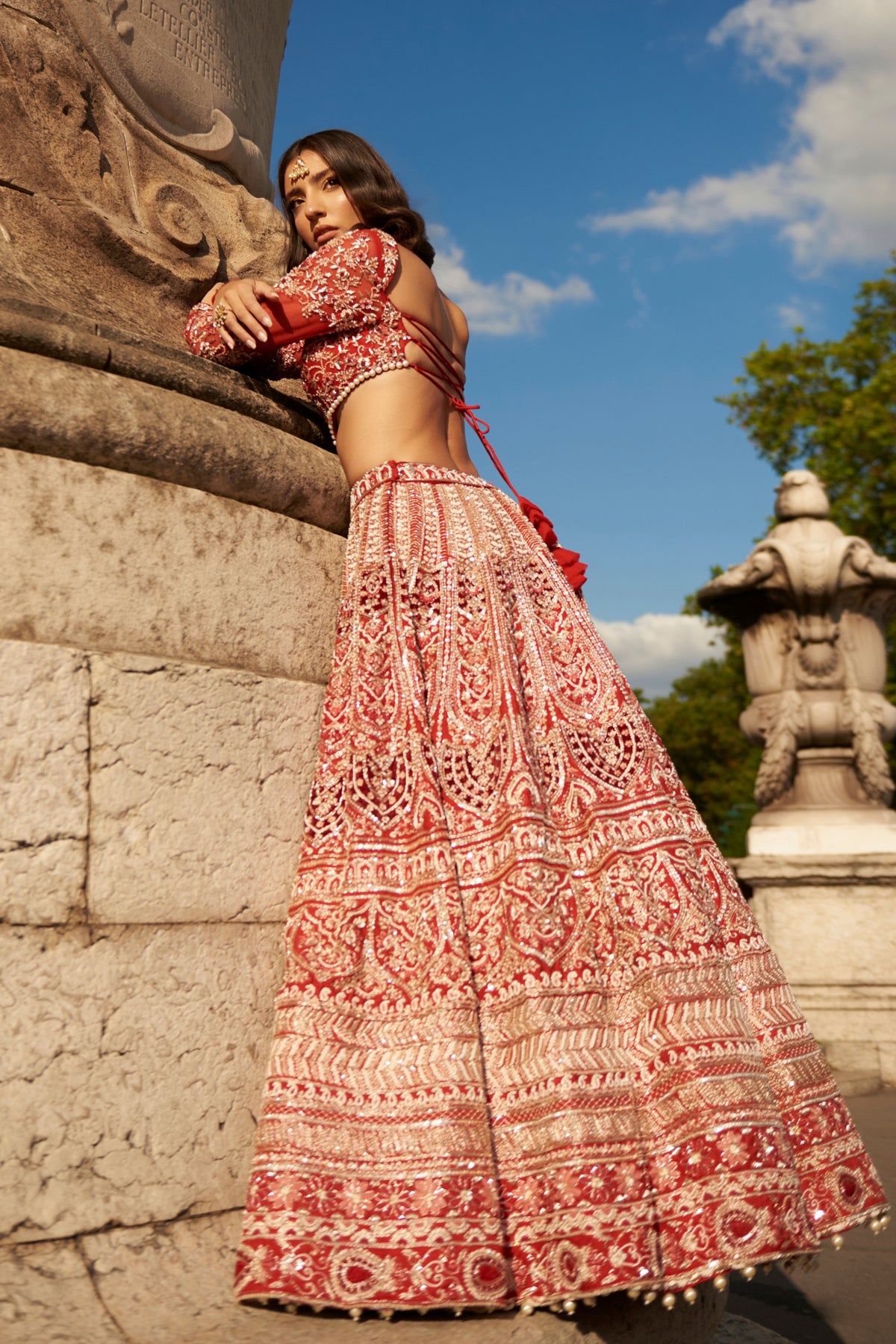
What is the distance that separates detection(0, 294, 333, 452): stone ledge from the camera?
6.86 ft

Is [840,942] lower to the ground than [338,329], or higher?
lower

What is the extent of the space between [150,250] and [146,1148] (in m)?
2.02

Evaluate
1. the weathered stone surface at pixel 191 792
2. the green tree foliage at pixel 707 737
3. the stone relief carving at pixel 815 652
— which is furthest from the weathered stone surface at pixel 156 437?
the green tree foliage at pixel 707 737

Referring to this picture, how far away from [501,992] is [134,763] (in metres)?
0.76

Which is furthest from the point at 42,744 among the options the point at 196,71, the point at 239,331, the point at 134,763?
the point at 196,71

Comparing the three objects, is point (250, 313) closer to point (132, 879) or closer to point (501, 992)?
point (132, 879)

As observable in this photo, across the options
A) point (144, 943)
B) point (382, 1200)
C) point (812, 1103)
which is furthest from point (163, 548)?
point (812, 1103)

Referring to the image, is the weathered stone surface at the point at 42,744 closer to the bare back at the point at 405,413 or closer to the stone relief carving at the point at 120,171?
the stone relief carving at the point at 120,171

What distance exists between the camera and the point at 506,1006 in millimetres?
1993

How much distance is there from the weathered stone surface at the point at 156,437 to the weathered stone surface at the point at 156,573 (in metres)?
0.03

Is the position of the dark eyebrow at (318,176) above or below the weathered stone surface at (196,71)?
below

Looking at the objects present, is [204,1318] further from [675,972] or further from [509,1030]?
[675,972]

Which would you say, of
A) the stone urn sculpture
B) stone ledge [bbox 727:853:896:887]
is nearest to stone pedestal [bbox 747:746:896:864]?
the stone urn sculpture

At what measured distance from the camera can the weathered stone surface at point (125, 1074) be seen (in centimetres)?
178
